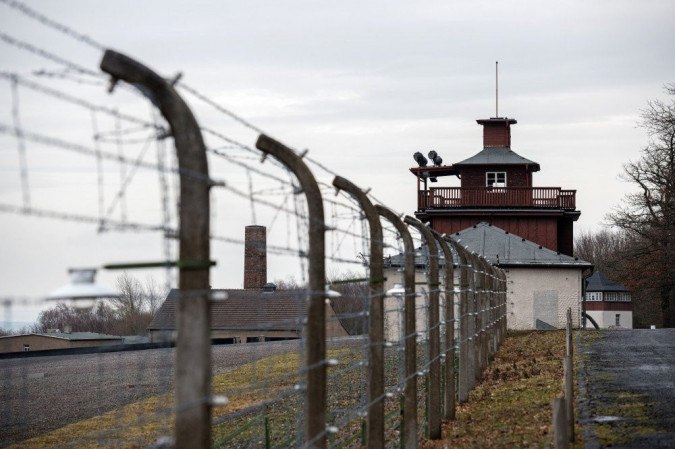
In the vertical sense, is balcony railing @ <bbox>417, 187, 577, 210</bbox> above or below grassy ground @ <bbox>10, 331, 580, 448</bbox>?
above

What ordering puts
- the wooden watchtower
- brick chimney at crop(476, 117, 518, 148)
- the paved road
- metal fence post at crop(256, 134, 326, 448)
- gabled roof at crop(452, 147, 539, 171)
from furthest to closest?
brick chimney at crop(476, 117, 518, 148)
gabled roof at crop(452, 147, 539, 171)
the wooden watchtower
the paved road
metal fence post at crop(256, 134, 326, 448)

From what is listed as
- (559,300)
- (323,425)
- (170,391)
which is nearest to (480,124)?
(559,300)

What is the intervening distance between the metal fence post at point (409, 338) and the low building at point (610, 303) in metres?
89.0

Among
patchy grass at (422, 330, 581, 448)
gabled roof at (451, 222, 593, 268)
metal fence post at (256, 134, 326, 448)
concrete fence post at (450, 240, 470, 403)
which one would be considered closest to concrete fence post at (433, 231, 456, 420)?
patchy grass at (422, 330, 581, 448)

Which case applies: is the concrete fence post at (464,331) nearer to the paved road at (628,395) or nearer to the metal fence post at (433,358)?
the paved road at (628,395)

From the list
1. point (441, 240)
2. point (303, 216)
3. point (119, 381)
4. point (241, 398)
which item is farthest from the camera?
point (119, 381)

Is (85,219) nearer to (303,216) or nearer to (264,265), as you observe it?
(303,216)

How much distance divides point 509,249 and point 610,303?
49573 millimetres

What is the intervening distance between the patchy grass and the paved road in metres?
0.44

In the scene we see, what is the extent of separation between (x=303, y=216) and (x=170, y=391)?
21026mm

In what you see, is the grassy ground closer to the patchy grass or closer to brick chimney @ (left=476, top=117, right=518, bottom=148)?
the patchy grass

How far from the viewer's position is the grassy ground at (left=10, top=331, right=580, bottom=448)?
13336 millimetres

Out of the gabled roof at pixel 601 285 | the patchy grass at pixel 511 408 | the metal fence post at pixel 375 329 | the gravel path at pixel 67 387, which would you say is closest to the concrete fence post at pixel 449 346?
the patchy grass at pixel 511 408

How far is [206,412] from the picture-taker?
5082 mm
